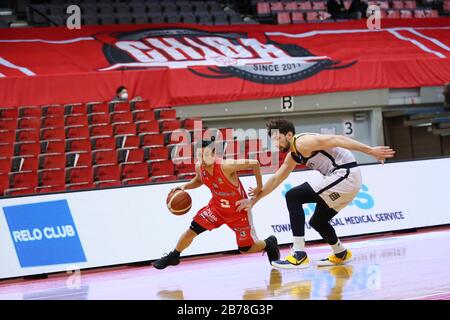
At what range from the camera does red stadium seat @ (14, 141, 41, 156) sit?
1551 cm

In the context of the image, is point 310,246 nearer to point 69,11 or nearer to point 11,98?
point 11,98

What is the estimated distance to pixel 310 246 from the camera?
12195 millimetres

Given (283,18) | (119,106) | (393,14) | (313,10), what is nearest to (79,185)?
(119,106)

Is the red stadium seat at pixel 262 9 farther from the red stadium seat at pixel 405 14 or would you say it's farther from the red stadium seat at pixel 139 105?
the red stadium seat at pixel 139 105

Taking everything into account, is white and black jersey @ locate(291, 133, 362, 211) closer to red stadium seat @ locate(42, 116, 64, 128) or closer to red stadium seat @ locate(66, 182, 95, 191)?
red stadium seat @ locate(66, 182, 95, 191)

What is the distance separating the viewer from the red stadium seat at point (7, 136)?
615 inches

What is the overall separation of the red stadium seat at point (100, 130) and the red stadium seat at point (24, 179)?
1741mm

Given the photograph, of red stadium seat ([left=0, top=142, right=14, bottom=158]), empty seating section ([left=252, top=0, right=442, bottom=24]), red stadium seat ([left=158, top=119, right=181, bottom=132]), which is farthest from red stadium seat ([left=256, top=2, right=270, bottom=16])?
red stadium seat ([left=0, top=142, right=14, bottom=158])

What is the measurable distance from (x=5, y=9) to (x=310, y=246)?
1323 cm

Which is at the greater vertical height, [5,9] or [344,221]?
[5,9]
